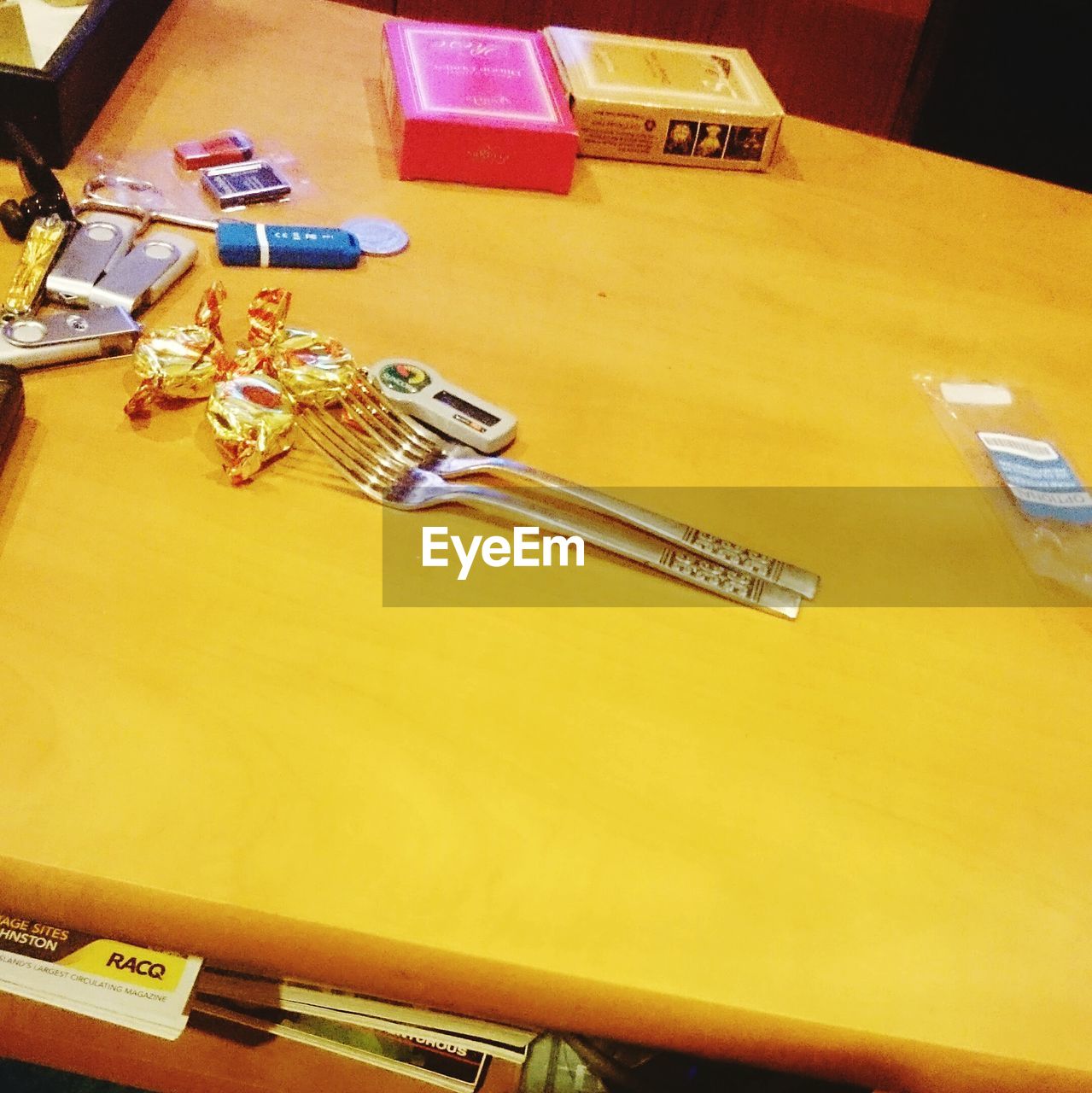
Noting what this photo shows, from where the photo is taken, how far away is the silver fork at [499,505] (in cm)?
56

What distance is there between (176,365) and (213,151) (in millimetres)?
288

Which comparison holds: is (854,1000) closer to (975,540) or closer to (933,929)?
(933,929)

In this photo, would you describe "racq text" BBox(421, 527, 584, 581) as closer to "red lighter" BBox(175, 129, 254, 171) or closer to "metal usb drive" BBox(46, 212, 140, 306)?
"metal usb drive" BBox(46, 212, 140, 306)

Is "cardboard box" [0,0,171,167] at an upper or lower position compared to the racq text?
upper

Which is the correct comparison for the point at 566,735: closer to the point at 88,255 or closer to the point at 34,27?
the point at 88,255

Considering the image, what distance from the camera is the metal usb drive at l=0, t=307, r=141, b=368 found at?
60 cm

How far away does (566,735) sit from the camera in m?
0.48

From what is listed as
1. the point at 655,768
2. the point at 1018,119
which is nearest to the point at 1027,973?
the point at 655,768

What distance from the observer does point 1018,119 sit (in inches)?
54.6

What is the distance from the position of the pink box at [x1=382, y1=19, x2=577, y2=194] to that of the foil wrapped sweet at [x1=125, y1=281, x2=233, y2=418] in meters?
0.29

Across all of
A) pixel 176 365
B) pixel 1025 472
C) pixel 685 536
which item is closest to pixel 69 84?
pixel 176 365

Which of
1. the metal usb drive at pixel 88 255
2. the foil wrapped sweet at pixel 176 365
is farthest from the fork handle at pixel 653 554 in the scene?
the metal usb drive at pixel 88 255

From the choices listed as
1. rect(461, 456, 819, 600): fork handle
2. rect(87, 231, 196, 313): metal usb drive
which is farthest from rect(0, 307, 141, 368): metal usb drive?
rect(461, 456, 819, 600): fork handle

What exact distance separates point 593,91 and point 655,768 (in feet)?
1.98
